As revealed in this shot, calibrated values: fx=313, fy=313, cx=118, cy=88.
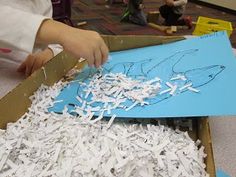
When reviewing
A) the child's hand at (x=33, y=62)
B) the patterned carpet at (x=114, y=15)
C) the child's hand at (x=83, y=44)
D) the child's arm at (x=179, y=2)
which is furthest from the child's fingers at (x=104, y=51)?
the child's arm at (x=179, y=2)

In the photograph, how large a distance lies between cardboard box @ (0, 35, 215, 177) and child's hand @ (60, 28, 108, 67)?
1.5 inches

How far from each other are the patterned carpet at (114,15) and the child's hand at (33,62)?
1.25 m

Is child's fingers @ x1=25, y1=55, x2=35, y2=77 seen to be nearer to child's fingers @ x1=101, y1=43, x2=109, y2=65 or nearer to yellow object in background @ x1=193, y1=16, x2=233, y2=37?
child's fingers @ x1=101, y1=43, x2=109, y2=65

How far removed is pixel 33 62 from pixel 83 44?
0.48 ft

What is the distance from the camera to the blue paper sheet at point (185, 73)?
0.37m

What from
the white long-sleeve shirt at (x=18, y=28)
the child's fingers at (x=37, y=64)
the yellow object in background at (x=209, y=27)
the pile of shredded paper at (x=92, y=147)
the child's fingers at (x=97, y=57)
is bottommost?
the yellow object in background at (x=209, y=27)

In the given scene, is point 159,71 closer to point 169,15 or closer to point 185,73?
point 185,73

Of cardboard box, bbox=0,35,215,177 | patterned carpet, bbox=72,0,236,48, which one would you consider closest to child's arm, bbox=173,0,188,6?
patterned carpet, bbox=72,0,236,48

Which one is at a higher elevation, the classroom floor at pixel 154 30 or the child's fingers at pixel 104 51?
the child's fingers at pixel 104 51

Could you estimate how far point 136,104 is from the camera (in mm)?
401

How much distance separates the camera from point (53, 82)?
467 millimetres

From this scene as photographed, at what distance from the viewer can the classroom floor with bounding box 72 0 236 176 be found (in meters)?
0.41

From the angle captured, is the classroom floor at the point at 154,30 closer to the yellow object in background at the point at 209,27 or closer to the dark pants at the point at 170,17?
the dark pants at the point at 170,17

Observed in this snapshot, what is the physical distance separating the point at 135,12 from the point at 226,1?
90 cm
